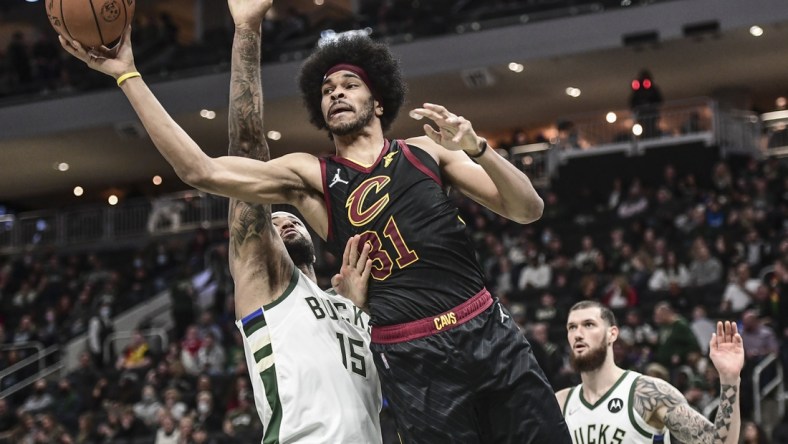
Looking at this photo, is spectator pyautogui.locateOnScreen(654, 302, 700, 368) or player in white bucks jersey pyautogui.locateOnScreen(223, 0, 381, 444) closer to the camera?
player in white bucks jersey pyautogui.locateOnScreen(223, 0, 381, 444)

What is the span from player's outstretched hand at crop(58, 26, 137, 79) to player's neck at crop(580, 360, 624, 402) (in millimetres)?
3740

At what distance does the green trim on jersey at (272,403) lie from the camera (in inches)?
188

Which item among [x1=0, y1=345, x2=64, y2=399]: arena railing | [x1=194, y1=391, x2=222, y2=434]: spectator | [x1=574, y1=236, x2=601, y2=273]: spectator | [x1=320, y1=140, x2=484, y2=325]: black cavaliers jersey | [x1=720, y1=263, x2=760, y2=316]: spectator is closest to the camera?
[x1=320, y1=140, x2=484, y2=325]: black cavaliers jersey

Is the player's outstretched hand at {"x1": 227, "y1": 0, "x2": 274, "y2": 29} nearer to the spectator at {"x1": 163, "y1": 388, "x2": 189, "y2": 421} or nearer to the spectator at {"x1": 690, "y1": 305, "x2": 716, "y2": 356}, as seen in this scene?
the spectator at {"x1": 690, "y1": 305, "x2": 716, "y2": 356}

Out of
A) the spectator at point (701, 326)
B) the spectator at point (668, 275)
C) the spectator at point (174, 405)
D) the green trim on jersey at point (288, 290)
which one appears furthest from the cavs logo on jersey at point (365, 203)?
the spectator at point (668, 275)

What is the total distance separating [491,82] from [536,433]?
1919cm

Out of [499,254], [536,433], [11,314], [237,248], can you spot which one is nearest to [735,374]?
[536,433]

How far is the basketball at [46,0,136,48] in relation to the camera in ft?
14.0

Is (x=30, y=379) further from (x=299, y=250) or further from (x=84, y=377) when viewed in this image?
(x=299, y=250)

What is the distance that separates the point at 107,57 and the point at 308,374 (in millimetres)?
1565

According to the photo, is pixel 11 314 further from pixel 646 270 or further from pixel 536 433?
pixel 536 433

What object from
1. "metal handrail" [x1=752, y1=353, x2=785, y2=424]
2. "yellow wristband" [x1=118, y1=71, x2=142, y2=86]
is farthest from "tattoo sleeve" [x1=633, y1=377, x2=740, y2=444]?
"metal handrail" [x1=752, y1=353, x2=785, y2=424]

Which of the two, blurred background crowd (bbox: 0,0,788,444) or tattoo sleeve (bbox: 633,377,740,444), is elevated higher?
blurred background crowd (bbox: 0,0,788,444)

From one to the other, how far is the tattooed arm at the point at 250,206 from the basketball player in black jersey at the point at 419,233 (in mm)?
155
